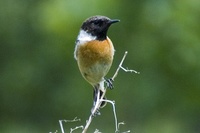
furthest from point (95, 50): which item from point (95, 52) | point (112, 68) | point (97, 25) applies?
point (112, 68)

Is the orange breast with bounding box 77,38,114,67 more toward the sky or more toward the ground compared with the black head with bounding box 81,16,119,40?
more toward the ground

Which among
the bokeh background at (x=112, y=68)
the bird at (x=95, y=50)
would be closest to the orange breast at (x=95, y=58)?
the bird at (x=95, y=50)

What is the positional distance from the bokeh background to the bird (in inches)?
148

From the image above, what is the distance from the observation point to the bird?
6.70 meters

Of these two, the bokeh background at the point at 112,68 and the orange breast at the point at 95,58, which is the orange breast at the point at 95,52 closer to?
the orange breast at the point at 95,58

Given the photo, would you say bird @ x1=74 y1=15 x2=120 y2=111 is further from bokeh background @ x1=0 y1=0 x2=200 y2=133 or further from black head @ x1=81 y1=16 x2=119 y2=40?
bokeh background @ x1=0 y1=0 x2=200 y2=133

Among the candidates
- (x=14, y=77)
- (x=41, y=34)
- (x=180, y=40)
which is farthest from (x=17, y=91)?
(x=180, y=40)

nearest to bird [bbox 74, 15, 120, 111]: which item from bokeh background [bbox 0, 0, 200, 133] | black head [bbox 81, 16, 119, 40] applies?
black head [bbox 81, 16, 119, 40]

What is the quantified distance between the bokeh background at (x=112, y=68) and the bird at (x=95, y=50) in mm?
3749

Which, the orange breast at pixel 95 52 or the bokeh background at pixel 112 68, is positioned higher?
the orange breast at pixel 95 52

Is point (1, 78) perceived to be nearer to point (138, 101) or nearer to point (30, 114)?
point (30, 114)

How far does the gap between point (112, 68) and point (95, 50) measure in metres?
4.91

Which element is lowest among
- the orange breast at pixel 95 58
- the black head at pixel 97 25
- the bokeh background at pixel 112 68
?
the bokeh background at pixel 112 68

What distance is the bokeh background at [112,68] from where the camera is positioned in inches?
432
